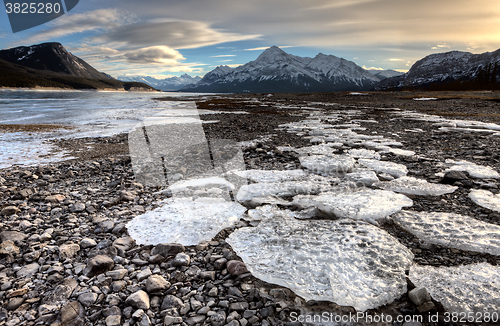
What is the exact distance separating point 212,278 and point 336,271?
1625mm

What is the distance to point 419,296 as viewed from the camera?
2703 mm

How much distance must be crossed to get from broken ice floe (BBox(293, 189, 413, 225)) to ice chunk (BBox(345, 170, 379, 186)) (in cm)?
59

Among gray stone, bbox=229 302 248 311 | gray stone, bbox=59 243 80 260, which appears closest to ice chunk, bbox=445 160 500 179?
gray stone, bbox=229 302 248 311

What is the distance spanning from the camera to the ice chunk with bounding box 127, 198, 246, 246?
405 centimetres

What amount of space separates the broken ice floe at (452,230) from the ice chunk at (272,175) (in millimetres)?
2857

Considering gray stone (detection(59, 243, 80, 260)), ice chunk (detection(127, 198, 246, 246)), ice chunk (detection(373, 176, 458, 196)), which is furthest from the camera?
ice chunk (detection(373, 176, 458, 196))

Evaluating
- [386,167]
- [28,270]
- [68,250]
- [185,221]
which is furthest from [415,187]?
[28,270]

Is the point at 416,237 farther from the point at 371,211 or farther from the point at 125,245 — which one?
the point at 125,245

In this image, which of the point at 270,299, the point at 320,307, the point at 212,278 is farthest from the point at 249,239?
the point at 320,307

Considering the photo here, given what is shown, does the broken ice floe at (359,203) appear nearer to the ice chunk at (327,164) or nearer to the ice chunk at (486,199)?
the ice chunk at (486,199)

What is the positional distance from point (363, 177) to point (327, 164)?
1368 millimetres

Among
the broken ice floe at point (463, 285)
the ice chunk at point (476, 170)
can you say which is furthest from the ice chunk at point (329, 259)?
the ice chunk at point (476, 170)

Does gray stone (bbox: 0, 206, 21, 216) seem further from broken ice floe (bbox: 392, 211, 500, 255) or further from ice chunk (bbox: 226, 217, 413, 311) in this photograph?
broken ice floe (bbox: 392, 211, 500, 255)

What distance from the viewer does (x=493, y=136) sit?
11.6m
